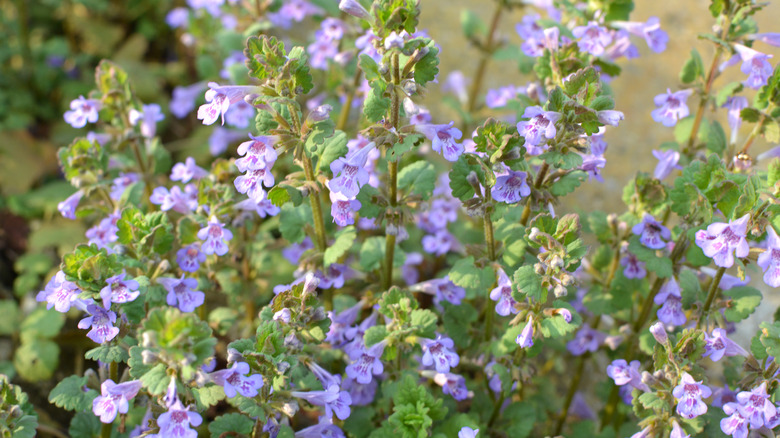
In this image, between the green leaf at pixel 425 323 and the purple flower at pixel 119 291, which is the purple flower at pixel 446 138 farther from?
the purple flower at pixel 119 291

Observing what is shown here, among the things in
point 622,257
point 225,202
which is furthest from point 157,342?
point 622,257

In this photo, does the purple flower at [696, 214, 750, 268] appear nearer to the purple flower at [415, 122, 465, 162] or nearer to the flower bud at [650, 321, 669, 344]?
the flower bud at [650, 321, 669, 344]


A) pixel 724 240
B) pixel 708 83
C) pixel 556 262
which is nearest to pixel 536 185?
pixel 556 262

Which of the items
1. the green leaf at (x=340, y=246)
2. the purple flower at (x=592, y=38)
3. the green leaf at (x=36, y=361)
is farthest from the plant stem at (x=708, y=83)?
the green leaf at (x=36, y=361)

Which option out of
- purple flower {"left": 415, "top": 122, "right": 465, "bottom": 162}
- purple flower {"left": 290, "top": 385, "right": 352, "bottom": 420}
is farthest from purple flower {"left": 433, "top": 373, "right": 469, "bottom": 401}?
purple flower {"left": 415, "top": 122, "right": 465, "bottom": 162}

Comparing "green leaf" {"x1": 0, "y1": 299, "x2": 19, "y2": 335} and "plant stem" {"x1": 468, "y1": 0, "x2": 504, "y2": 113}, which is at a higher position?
"plant stem" {"x1": 468, "y1": 0, "x2": 504, "y2": 113}

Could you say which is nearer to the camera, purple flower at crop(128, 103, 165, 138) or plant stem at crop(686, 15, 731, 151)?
plant stem at crop(686, 15, 731, 151)

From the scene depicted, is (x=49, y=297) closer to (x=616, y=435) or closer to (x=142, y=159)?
(x=142, y=159)
